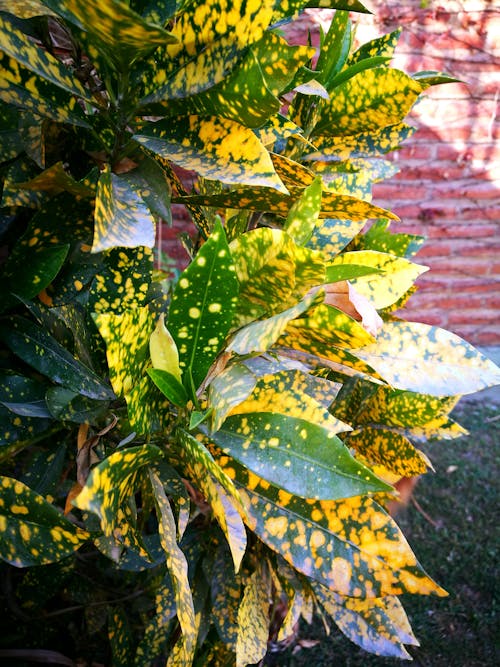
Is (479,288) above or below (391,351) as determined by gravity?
below

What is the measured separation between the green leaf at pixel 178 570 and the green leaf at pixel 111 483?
1.1 inches

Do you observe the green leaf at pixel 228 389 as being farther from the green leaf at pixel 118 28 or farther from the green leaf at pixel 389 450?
the green leaf at pixel 389 450

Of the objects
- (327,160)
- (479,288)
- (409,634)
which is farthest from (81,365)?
(479,288)

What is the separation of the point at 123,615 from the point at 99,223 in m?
0.73

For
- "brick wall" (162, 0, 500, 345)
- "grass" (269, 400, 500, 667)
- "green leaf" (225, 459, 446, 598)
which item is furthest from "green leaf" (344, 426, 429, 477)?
"brick wall" (162, 0, 500, 345)

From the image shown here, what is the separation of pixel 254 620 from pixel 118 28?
1.81 feet

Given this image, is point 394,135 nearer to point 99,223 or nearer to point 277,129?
point 277,129

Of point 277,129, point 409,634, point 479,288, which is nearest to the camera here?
point 277,129

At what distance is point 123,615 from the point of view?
3.05ft

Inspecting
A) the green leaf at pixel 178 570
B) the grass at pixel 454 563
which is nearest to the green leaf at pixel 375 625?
the green leaf at pixel 178 570

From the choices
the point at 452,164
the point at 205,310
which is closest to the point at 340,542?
the point at 205,310

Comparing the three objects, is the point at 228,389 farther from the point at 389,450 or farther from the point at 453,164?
the point at 453,164

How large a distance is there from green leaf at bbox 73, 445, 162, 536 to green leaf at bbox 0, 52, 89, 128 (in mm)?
270

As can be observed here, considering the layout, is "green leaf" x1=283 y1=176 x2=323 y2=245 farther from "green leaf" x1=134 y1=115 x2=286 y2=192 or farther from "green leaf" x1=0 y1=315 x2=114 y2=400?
"green leaf" x1=0 y1=315 x2=114 y2=400
